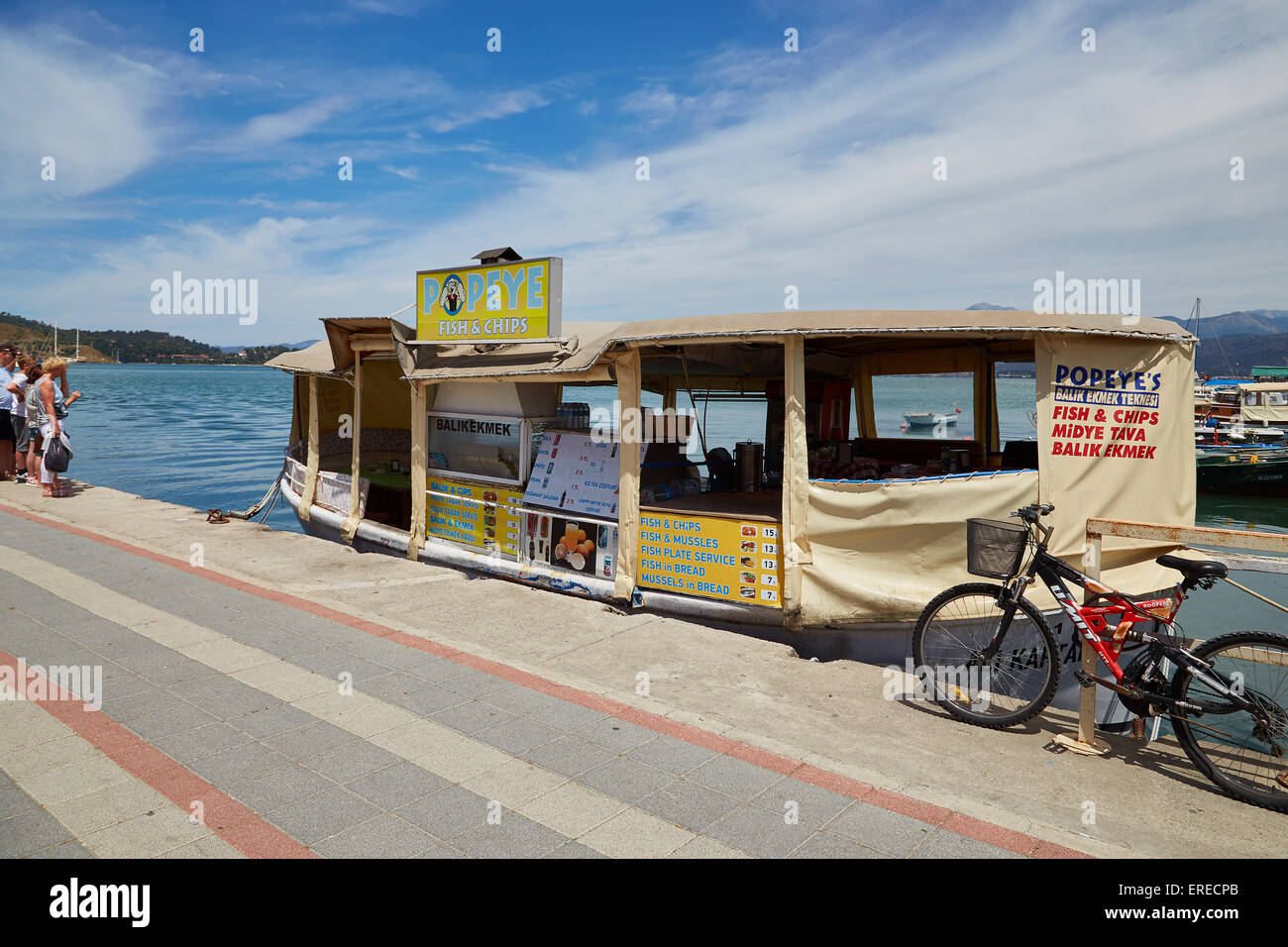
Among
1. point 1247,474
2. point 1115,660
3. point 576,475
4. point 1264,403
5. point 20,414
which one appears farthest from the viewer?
point 1264,403

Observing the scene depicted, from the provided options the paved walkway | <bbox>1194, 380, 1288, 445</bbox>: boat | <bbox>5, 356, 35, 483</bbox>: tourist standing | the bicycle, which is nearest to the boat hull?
<bbox>1194, 380, 1288, 445</bbox>: boat

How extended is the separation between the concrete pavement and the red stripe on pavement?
0.06 feet

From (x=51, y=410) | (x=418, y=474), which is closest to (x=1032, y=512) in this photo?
→ (x=418, y=474)

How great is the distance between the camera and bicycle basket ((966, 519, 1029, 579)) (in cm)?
524

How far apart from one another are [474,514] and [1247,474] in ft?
103

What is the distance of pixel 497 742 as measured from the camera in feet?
15.5

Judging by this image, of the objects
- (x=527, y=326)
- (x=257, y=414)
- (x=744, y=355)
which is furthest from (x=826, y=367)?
(x=257, y=414)

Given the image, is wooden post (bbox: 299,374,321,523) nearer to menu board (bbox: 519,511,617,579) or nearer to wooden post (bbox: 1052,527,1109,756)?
menu board (bbox: 519,511,617,579)

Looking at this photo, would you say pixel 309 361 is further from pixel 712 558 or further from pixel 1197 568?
pixel 1197 568

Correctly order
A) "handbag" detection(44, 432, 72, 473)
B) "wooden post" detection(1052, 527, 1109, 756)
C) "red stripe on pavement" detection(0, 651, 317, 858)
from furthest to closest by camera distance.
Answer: "handbag" detection(44, 432, 72, 473), "wooden post" detection(1052, 527, 1109, 756), "red stripe on pavement" detection(0, 651, 317, 858)

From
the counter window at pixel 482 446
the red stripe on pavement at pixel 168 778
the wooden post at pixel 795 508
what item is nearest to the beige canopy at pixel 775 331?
the wooden post at pixel 795 508

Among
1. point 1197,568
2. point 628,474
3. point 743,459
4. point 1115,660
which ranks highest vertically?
point 743,459

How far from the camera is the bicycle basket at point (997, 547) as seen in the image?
Result: 524 cm

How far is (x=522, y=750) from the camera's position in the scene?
4.64 metres
